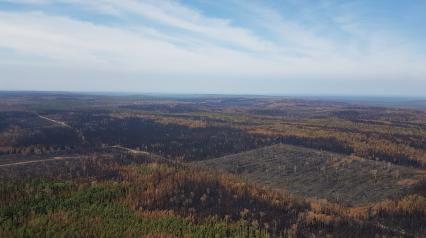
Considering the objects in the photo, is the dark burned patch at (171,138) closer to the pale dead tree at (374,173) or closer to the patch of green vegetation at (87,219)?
the pale dead tree at (374,173)

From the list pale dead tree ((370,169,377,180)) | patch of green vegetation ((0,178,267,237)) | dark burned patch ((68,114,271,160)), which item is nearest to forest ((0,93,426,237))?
patch of green vegetation ((0,178,267,237))

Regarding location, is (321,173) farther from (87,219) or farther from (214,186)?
(87,219)

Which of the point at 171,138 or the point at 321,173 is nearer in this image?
the point at 321,173

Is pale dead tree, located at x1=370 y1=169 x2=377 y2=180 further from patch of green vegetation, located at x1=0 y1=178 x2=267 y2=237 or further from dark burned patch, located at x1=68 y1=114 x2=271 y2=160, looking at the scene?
patch of green vegetation, located at x1=0 y1=178 x2=267 y2=237

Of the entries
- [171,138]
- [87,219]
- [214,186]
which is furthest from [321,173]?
[171,138]

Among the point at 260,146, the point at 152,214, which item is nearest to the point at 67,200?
the point at 152,214

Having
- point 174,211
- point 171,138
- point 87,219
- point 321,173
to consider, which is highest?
point 87,219

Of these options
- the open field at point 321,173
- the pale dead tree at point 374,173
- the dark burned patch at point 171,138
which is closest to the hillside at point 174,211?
the open field at point 321,173

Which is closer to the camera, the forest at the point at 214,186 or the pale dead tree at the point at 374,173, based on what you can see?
the forest at the point at 214,186

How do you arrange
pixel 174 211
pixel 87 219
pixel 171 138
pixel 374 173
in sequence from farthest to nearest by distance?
pixel 171 138, pixel 374 173, pixel 174 211, pixel 87 219

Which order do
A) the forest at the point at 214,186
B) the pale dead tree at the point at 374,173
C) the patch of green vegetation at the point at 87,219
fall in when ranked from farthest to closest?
the pale dead tree at the point at 374,173
the forest at the point at 214,186
the patch of green vegetation at the point at 87,219

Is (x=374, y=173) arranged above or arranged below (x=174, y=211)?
below
